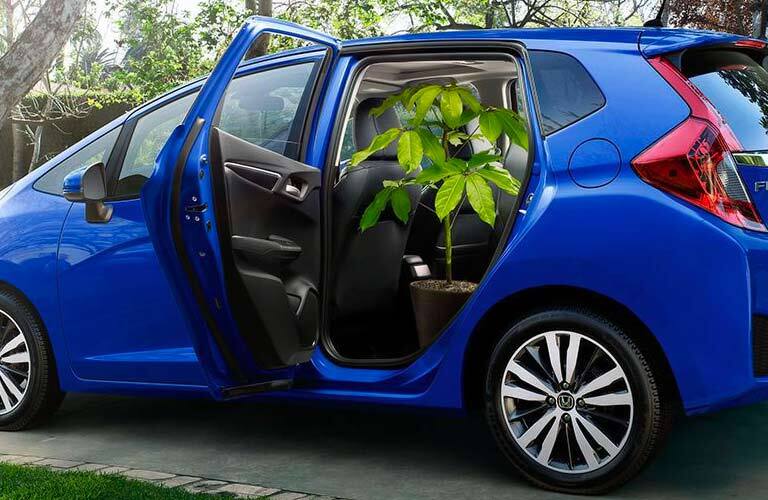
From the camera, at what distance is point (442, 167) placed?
4.71 m

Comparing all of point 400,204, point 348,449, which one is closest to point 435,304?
point 400,204

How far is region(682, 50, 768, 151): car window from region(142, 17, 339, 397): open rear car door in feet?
5.26

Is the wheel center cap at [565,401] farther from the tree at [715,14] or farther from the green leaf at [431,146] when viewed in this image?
the tree at [715,14]

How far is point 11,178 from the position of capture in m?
25.5

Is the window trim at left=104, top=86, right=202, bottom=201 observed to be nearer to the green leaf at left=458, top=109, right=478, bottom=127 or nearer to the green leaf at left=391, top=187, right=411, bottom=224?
the green leaf at left=391, top=187, right=411, bottom=224

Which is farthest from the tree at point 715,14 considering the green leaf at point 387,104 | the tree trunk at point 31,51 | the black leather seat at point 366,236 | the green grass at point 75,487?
Result: the green grass at point 75,487

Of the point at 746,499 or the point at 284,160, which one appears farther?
the point at 284,160

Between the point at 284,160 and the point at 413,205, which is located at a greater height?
the point at 284,160

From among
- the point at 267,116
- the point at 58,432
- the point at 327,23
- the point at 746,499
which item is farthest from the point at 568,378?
the point at 327,23

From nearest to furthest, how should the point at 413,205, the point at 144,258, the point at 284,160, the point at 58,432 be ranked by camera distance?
the point at 284,160 < the point at 144,258 < the point at 413,205 < the point at 58,432

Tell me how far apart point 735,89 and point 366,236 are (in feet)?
5.86

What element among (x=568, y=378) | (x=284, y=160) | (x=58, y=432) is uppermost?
(x=284, y=160)

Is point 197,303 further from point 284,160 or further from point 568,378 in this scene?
point 568,378

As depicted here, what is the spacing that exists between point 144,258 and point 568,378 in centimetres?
197
